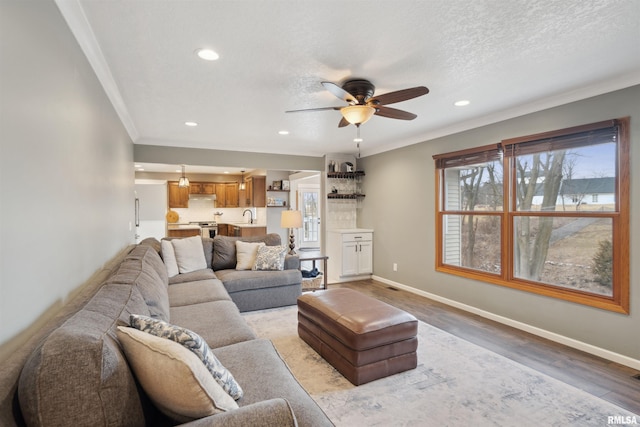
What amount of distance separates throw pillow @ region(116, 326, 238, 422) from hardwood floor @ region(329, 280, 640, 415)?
275 centimetres

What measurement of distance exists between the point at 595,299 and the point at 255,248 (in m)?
3.90

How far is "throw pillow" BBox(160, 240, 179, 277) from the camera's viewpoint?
399 centimetres

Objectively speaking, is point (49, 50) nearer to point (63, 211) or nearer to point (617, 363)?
point (63, 211)

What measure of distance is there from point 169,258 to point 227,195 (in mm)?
5783

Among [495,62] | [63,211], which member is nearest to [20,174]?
[63,211]

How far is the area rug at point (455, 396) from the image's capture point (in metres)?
2.02

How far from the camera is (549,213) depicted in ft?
11.0

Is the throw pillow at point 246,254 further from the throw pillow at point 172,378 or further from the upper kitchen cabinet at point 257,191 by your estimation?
the upper kitchen cabinet at point 257,191

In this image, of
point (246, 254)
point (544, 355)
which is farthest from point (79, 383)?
point (246, 254)

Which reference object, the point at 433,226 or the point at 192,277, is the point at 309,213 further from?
the point at 192,277

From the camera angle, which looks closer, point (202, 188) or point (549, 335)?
point (549, 335)

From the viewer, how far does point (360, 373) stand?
7.78 ft

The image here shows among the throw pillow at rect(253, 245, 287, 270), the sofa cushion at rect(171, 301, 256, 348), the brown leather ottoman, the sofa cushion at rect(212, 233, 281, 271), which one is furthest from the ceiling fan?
the sofa cushion at rect(212, 233, 281, 271)

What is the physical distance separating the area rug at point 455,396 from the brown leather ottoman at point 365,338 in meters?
0.08
